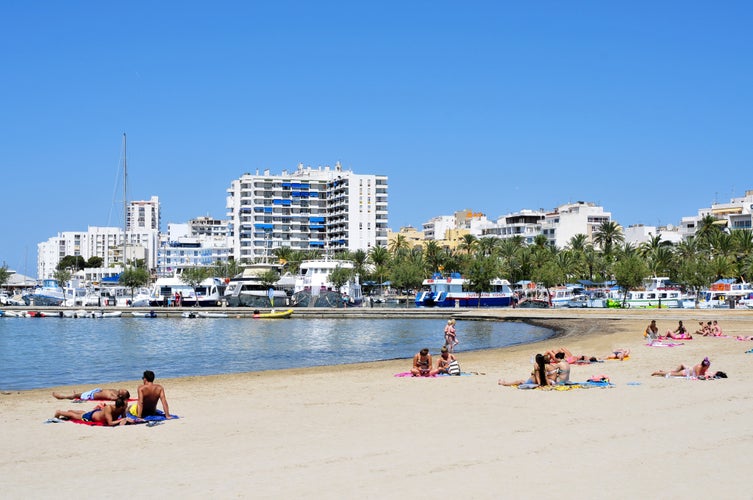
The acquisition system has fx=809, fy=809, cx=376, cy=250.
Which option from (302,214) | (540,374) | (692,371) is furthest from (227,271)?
(540,374)

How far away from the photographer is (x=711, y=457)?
1092cm

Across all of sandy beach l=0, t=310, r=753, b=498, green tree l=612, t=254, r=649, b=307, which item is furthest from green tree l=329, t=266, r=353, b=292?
sandy beach l=0, t=310, r=753, b=498

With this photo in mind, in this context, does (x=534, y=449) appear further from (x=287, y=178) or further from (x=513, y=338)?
(x=287, y=178)

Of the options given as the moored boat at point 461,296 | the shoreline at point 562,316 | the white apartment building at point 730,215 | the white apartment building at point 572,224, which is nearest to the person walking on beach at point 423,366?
the shoreline at point 562,316

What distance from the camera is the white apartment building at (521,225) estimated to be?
152 m

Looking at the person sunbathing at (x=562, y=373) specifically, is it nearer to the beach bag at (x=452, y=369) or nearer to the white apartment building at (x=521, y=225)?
the beach bag at (x=452, y=369)

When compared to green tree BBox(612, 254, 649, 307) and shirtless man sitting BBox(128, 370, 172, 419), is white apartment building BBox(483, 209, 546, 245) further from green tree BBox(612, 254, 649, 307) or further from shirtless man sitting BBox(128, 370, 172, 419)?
shirtless man sitting BBox(128, 370, 172, 419)

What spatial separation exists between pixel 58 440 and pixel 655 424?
9816mm

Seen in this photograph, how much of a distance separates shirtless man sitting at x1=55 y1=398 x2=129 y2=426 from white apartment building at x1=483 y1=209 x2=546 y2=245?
13826 centimetres

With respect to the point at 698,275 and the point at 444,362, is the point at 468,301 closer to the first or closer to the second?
the point at 698,275

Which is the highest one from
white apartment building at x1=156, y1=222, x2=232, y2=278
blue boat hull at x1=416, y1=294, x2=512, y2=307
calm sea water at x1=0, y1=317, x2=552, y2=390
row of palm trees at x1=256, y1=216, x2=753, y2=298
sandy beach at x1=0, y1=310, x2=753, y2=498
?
white apartment building at x1=156, y1=222, x2=232, y2=278

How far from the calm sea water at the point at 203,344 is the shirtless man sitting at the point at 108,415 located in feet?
34.2

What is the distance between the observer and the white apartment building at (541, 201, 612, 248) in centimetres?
14912

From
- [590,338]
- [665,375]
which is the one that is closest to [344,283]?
[590,338]
